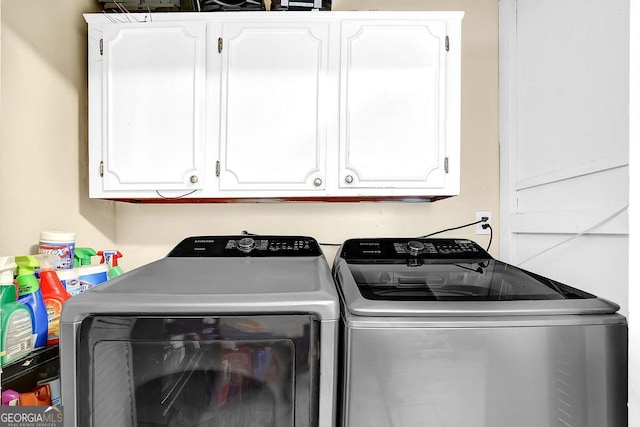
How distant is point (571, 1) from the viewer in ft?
4.44

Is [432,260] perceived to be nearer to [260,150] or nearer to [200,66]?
[260,150]

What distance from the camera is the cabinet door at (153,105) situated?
1.53 meters

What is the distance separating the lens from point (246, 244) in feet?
5.06

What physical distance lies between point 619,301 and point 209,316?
1200mm

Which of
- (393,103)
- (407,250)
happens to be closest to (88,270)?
(407,250)

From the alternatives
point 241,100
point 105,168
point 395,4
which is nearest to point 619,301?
point 241,100

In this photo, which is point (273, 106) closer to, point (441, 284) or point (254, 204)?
point (254, 204)

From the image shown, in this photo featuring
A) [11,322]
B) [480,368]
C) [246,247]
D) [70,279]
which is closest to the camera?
[480,368]

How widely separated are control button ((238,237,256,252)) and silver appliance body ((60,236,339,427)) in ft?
2.00

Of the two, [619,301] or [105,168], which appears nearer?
[619,301]

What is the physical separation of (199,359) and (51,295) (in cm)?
65

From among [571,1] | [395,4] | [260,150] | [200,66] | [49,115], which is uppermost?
[395,4]

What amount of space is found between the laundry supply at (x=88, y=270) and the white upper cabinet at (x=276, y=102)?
11.0 inches

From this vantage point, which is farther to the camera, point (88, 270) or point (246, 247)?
point (246, 247)
